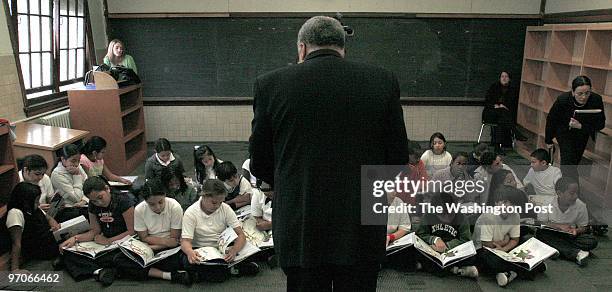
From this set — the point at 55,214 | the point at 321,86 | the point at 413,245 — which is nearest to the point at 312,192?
the point at 321,86

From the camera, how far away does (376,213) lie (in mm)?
1516

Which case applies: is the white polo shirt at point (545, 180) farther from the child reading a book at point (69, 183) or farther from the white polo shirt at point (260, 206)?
the child reading a book at point (69, 183)

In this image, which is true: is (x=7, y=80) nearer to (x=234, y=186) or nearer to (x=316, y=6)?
(x=234, y=186)

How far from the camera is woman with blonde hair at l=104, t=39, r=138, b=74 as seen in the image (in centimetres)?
559

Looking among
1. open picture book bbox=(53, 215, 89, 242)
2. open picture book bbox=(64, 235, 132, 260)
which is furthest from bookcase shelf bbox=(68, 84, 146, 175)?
open picture book bbox=(64, 235, 132, 260)

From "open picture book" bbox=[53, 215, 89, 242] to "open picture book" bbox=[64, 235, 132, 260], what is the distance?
35cm

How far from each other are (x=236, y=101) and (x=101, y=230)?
365 centimetres

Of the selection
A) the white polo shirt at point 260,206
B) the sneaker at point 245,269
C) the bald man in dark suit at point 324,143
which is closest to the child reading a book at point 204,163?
the white polo shirt at point 260,206

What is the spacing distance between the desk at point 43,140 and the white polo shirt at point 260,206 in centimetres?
180

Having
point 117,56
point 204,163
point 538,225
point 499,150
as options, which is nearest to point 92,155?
point 204,163

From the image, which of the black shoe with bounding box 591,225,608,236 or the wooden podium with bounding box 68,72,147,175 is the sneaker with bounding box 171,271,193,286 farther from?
the black shoe with bounding box 591,225,608,236

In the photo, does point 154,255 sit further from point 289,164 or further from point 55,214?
point 289,164

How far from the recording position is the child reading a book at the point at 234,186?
11.7ft

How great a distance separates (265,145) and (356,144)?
0.29 metres
